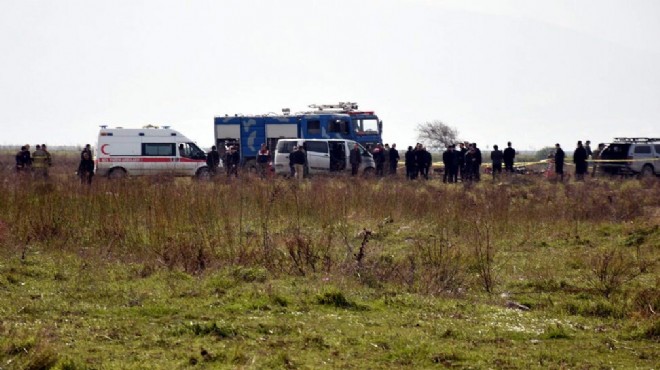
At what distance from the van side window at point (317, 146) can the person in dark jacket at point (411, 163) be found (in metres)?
3.48

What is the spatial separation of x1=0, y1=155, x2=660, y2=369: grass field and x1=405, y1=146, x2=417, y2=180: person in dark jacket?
16624mm

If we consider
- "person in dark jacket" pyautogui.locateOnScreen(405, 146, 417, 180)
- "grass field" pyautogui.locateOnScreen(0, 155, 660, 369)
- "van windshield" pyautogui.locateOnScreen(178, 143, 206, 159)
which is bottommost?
"grass field" pyautogui.locateOnScreen(0, 155, 660, 369)

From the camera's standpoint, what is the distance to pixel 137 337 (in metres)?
9.91

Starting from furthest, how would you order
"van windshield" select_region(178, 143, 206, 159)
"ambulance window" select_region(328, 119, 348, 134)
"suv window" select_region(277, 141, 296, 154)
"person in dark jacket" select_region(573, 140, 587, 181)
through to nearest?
"ambulance window" select_region(328, 119, 348, 134) < "suv window" select_region(277, 141, 296, 154) < "van windshield" select_region(178, 143, 206, 159) < "person in dark jacket" select_region(573, 140, 587, 181)

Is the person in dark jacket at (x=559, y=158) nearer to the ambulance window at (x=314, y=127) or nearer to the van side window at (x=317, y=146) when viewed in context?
the van side window at (x=317, y=146)

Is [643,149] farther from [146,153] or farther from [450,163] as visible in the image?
[146,153]

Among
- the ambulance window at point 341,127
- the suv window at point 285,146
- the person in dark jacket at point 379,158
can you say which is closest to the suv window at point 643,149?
the person in dark jacket at point 379,158

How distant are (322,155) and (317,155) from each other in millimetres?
201

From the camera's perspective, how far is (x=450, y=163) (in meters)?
39.3

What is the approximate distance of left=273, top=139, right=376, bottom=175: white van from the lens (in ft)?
137

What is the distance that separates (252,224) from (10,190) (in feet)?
17.2

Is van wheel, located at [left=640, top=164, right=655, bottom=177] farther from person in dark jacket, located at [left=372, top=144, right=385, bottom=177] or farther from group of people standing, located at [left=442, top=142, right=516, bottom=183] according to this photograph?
person in dark jacket, located at [left=372, top=144, right=385, bottom=177]

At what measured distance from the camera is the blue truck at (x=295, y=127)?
47.7m

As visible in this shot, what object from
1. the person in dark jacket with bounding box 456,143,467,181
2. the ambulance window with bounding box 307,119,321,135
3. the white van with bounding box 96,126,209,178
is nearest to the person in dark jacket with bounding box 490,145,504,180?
the person in dark jacket with bounding box 456,143,467,181
